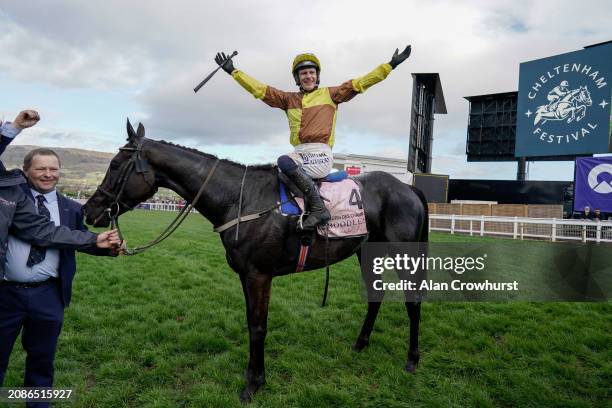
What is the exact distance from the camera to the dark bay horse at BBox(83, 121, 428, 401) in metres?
3.80

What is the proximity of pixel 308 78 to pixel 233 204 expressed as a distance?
160cm

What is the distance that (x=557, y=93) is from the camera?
20578 millimetres

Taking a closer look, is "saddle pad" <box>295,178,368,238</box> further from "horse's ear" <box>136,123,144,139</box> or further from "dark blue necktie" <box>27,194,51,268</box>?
"dark blue necktie" <box>27,194,51,268</box>

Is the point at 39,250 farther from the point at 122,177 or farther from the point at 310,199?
the point at 310,199

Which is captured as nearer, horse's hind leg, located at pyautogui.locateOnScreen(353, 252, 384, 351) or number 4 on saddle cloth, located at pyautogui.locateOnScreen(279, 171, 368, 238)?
number 4 on saddle cloth, located at pyautogui.locateOnScreen(279, 171, 368, 238)

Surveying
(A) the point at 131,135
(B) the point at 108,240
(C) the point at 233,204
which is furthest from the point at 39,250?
(C) the point at 233,204

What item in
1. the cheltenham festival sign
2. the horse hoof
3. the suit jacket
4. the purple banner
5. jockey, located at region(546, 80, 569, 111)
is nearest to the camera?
the suit jacket

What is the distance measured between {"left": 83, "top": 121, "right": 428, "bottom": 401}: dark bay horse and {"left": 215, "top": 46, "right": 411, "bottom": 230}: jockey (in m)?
0.46

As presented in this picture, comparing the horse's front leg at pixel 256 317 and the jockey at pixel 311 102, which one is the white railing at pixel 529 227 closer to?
the jockey at pixel 311 102

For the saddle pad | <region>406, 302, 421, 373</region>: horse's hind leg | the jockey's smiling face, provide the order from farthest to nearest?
1. <region>406, 302, 421, 373</region>: horse's hind leg
2. the jockey's smiling face
3. the saddle pad

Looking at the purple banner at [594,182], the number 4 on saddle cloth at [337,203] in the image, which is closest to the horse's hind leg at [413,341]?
the number 4 on saddle cloth at [337,203]

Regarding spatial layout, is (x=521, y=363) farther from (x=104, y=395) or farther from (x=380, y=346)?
A: (x=104, y=395)

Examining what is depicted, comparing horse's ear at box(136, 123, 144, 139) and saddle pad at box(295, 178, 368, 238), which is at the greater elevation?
horse's ear at box(136, 123, 144, 139)

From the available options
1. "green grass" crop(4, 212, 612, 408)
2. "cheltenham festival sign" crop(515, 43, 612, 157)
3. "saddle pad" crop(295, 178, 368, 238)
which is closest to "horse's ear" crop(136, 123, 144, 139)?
"saddle pad" crop(295, 178, 368, 238)
